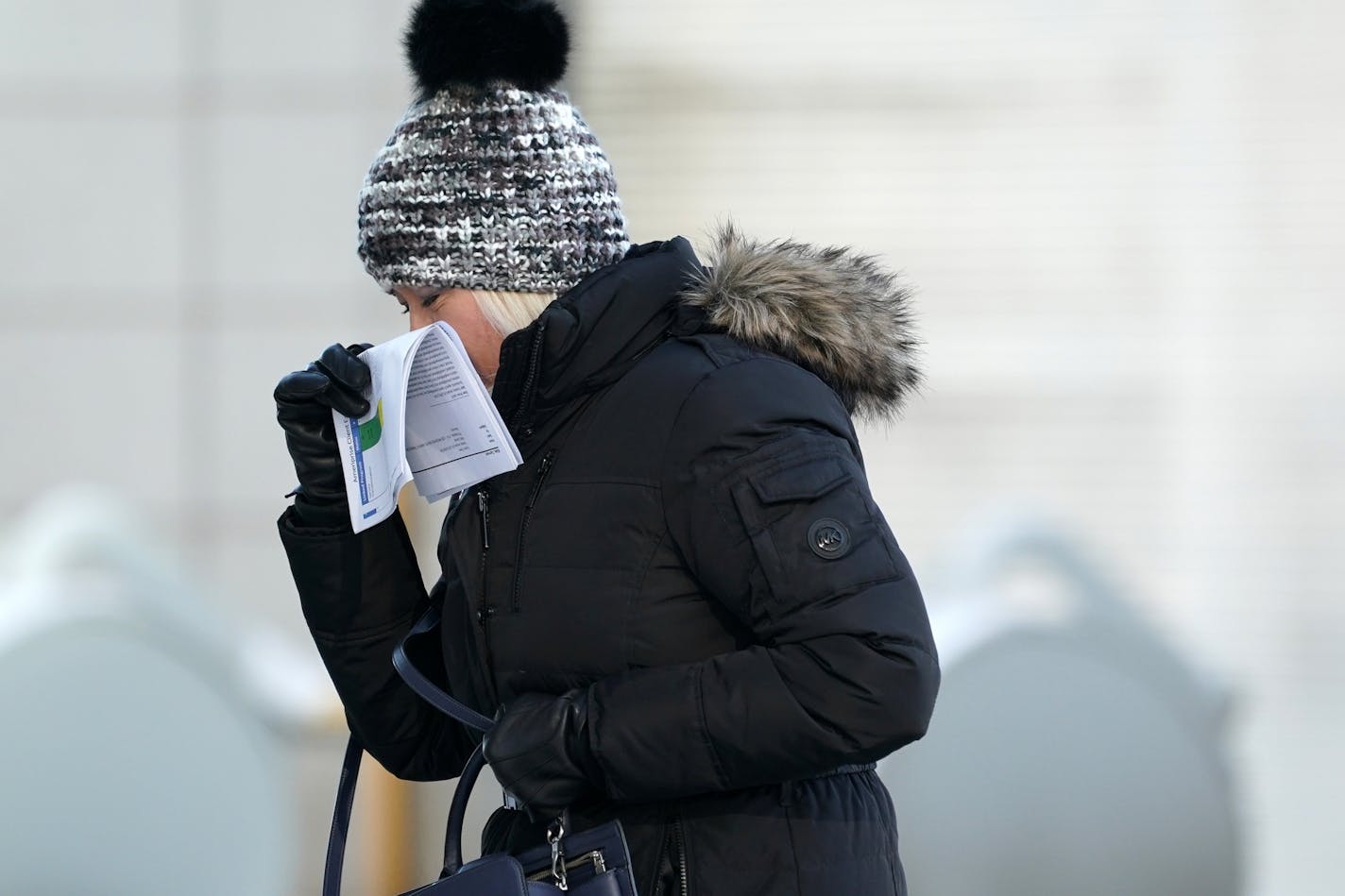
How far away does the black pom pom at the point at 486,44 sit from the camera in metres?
1.70

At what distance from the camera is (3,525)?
3717 mm

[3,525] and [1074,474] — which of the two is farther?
[3,525]

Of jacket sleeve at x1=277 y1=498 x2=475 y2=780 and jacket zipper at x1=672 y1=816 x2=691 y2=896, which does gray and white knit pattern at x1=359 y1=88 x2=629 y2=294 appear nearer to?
jacket sleeve at x1=277 y1=498 x2=475 y2=780

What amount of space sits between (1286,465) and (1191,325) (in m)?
0.38

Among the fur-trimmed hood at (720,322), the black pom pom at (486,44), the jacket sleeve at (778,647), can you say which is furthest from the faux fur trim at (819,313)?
the black pom pom at (486,44)

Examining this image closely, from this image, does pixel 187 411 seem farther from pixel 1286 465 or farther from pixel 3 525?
pixel 1286 465

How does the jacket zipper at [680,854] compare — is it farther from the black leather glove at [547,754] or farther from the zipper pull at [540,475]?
the zipper pull at [540,475]

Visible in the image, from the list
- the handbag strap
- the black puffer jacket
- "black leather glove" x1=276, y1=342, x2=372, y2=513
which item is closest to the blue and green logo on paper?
"black leather glove" x1=276, y1=342, x2=372, y2=513

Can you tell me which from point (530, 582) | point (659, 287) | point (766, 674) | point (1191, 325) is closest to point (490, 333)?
point (659, 287)

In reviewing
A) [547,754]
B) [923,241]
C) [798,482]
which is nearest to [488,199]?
[798,482]

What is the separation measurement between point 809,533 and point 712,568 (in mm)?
104

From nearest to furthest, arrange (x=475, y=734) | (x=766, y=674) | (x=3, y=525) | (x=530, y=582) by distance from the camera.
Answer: (x=766, y=674)
(x=530, y=582)
(x=475, y=734)
(x=3, y=525)

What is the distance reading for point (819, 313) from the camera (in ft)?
5.22

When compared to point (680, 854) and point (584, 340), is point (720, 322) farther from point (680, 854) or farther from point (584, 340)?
point (680, 854)
